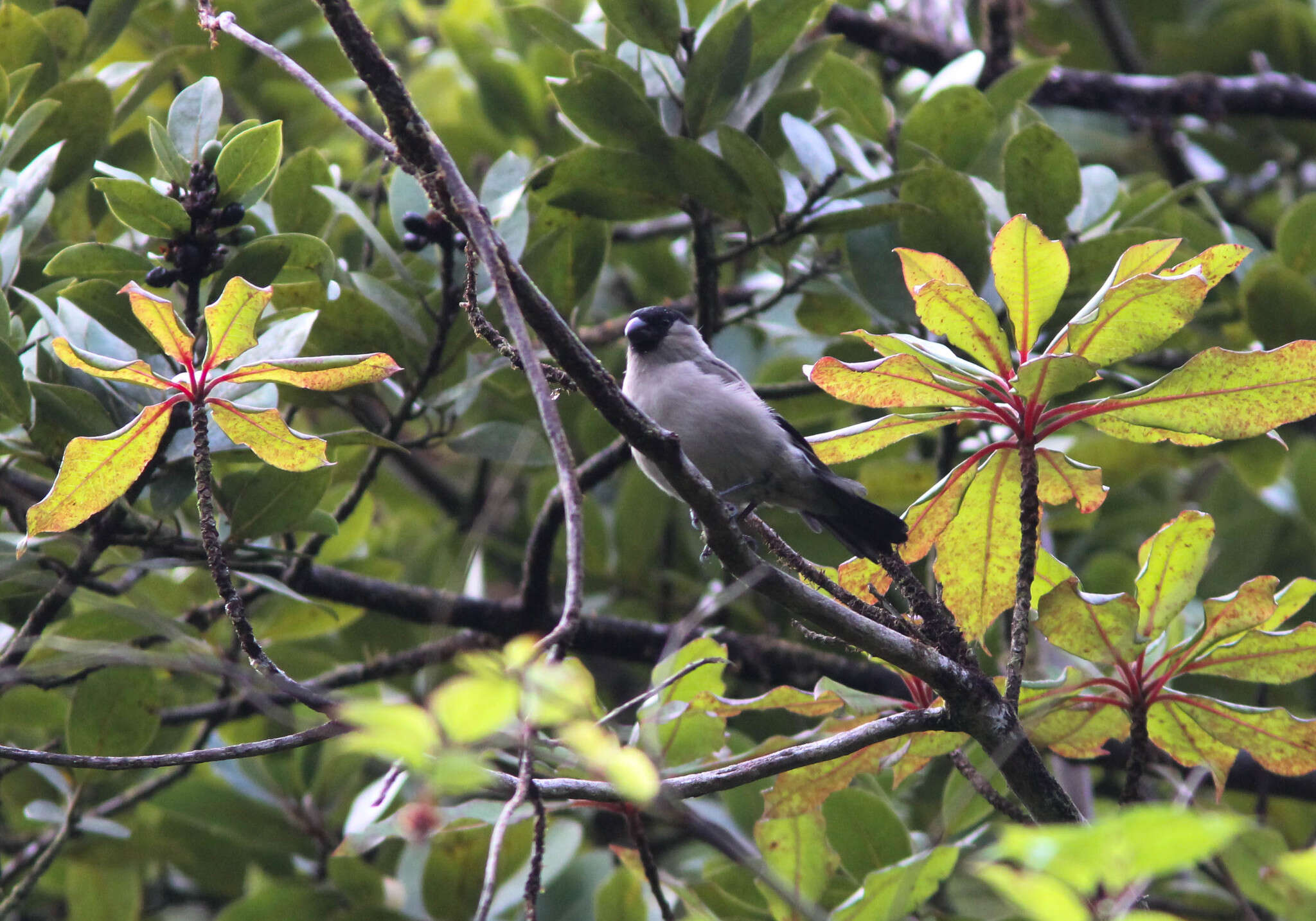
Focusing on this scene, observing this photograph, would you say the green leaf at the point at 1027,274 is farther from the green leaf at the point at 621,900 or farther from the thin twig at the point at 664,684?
the green leaf at the point at 621,900

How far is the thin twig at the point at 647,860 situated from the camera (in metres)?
2.14

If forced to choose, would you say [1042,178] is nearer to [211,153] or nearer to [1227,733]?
[1227,733]

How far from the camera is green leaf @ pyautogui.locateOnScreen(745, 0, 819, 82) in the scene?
10.6 feet

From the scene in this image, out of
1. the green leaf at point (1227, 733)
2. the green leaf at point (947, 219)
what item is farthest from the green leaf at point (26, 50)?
the green leaf at point (1227, 733)

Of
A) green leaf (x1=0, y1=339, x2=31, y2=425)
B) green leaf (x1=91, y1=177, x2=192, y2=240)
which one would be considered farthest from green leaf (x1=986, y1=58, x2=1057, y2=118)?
green leaf (x1=0, y1=339, x2=31, y2=425)

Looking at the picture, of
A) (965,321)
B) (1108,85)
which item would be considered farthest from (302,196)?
(1108,85)

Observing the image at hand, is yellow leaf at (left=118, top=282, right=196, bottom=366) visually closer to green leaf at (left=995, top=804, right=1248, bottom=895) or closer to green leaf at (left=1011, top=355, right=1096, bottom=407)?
green leaf at (left=1011, top=355, right=1096, bottom=407)

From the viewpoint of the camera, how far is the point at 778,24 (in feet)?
10.6

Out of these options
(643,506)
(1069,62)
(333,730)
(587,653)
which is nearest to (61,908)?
(587,653)

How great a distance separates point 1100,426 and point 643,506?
230 cm

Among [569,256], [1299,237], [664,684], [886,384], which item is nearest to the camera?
[664,684]

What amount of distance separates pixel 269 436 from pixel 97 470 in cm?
31

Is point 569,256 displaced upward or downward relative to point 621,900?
upward

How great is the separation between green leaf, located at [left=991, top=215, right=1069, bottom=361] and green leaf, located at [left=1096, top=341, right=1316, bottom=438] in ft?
0.62
